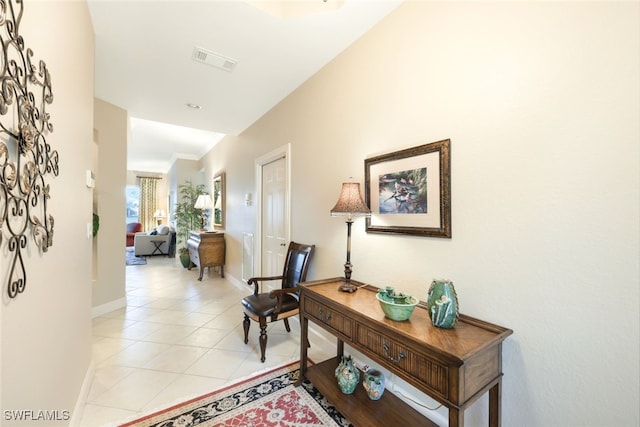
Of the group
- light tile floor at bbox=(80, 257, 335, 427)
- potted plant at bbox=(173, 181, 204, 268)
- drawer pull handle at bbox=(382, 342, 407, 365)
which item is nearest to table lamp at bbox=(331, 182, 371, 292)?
drawer pull handle at bbox=(382, 342, 407, 365)

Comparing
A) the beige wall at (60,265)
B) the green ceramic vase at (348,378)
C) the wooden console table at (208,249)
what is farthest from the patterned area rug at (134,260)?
the green ceramic vase at (348,378)

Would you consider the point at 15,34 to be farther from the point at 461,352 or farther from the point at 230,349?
the point at 230,349

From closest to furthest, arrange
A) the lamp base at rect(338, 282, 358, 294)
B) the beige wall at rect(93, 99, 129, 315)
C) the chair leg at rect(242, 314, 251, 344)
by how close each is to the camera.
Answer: the lamp base at rect(338, 282, 358, 294)
the chair leg at rect(242, 314, 251, 344)
the beige wall at rect(93, 99, 129, 315)

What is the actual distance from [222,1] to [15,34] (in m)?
1.29

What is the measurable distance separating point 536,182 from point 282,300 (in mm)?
2111

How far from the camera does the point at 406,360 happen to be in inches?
46.7

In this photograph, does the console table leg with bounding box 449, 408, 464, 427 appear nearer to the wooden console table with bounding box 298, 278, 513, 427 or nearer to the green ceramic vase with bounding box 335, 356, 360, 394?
the wooden console table with bounding box 298, 278, 513, 427

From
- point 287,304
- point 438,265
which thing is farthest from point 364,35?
point 287,304

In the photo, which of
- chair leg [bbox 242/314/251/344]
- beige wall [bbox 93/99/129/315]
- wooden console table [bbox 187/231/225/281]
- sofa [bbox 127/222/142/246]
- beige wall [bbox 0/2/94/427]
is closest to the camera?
beige wall [bbox 0/2/94/427]

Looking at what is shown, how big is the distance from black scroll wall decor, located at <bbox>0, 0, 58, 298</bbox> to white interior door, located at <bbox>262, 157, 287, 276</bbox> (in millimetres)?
2207

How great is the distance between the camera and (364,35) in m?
2.02

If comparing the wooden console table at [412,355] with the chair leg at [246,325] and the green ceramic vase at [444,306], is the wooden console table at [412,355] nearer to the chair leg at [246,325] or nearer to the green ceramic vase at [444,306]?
the green ceramic vase at [444,306]

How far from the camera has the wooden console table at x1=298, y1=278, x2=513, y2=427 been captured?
1.02m

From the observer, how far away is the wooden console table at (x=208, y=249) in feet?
15.9
